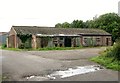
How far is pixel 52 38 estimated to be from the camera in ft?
145

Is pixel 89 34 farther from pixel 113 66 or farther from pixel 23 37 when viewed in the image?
pixel 113 66

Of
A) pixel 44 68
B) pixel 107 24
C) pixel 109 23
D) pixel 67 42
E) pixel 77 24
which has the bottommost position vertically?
pixel 44 68

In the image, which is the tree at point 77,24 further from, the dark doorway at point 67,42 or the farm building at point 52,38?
the dark doorway at point 67,42

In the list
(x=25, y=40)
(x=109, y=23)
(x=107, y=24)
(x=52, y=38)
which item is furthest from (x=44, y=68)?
(x=109, y=23)

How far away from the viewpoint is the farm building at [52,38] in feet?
142

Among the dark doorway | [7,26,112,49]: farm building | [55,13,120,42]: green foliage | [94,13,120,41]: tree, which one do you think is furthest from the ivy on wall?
[94,13,120,41]: tree

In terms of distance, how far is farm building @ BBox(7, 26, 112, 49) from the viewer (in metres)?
43.2

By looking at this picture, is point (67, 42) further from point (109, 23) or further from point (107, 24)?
point (109, 23)

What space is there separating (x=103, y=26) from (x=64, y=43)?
1958 cm

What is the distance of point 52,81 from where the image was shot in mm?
10789

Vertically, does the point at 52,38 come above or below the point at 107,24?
below

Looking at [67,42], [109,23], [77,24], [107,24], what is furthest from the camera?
[77,24]

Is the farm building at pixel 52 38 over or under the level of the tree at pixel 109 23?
under

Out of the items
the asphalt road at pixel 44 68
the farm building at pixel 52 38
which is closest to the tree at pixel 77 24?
the farm building at pixel 52 38
